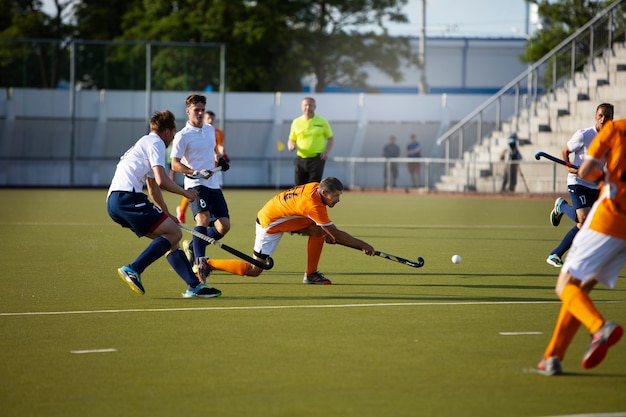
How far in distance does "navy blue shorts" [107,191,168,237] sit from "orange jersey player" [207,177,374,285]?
126 centimetres

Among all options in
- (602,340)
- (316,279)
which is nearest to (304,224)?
(316,279)

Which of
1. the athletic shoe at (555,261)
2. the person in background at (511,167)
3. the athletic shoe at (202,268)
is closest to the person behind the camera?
the athletic shoe at (202,268)

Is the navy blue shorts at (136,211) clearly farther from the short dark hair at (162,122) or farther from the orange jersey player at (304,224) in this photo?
the orange jersey player at (304,224)

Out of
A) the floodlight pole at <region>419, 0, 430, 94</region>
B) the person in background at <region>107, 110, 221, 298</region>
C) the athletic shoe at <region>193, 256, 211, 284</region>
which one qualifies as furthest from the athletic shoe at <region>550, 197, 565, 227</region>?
the floodlight pole at <region>419, 0, 430, 94</region>

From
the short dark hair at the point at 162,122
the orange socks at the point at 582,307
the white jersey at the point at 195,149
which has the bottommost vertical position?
the orange socks at the point at 582,307

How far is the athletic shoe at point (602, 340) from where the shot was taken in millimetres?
6102

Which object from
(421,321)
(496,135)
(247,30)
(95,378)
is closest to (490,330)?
(421,321)

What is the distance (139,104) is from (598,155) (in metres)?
35.9

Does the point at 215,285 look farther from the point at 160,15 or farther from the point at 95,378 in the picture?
the point at 160,15

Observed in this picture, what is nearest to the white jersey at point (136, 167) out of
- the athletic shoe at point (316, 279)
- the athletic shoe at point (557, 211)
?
the athletic shoe at point (316, 279)

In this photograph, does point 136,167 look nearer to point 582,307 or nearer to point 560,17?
point 582,307

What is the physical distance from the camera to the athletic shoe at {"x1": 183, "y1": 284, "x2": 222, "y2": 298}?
10.0 m

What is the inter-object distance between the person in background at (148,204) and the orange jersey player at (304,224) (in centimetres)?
107

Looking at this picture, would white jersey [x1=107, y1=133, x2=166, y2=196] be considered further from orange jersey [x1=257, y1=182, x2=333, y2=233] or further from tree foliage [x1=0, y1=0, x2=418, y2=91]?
tree foliage [x1=0, y1=0, x2=418, y2=91]
